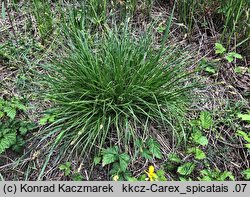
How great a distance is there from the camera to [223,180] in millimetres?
2152

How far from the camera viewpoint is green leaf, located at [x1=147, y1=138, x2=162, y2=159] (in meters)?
2.22

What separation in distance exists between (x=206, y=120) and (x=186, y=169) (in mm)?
367

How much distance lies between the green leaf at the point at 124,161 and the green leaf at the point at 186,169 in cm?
34

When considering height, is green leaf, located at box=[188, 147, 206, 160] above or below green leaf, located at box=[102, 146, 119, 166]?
below

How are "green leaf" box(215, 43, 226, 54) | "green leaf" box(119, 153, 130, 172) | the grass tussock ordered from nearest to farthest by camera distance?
"green leaf" box(119, 153, 130, 172) → the grass tussock → "green leaf" box(215, 43, 226, 54)

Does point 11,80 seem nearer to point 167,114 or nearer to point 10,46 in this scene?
point 10,46

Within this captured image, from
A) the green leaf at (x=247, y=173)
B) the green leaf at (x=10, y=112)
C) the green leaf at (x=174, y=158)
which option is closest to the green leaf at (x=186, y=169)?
the green leaf at (x=174, y=158)

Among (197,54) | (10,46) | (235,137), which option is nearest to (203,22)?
(197,54)

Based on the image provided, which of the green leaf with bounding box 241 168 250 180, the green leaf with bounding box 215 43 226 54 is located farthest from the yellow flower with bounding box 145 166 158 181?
the green leaf with bounding box 215 43 226 54

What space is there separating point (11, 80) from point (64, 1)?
2.94 feet

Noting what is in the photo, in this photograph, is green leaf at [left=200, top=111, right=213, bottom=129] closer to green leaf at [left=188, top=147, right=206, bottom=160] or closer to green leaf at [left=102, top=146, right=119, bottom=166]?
green leaf at [left=188, top=147, right=206, bottom=160]

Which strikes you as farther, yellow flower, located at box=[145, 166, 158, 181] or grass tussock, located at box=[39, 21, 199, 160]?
grass tussock, located at box=[39, 21, 199, 160]

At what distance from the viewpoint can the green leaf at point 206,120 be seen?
2.32m

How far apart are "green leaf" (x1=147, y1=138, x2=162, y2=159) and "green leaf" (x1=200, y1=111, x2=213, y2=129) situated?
34 cm
